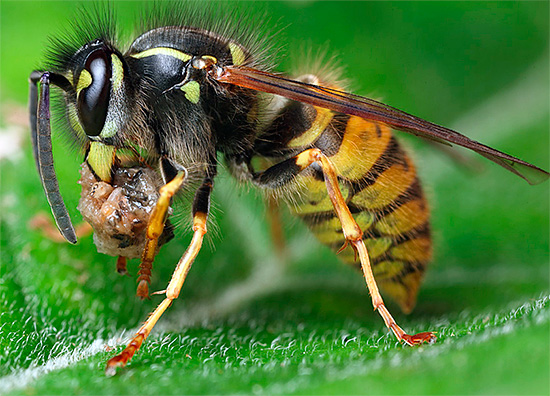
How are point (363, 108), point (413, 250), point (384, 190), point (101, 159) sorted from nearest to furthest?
point (363, 108) < point (101, 159) < point (384, 190) < point (413, 250)

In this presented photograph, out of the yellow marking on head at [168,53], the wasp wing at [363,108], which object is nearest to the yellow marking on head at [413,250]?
the wasp wing at [363,108]

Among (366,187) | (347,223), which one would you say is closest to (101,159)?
(347,223)

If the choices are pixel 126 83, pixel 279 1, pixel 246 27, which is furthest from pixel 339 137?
pixel 279 1

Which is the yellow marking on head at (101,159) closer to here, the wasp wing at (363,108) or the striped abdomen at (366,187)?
the wasp wing at (363,108)

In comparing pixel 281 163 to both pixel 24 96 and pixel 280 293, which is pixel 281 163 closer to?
pixel 280 293

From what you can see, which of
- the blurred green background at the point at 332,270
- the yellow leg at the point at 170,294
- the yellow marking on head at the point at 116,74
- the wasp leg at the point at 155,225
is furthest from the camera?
the yellow marking on head at the point at 116,74

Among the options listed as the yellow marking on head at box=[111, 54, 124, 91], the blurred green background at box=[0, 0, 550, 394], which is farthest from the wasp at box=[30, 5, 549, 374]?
the blurred green background at box=[0, 0, 550, 394]

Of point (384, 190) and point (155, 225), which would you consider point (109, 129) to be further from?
point (384, 190)
